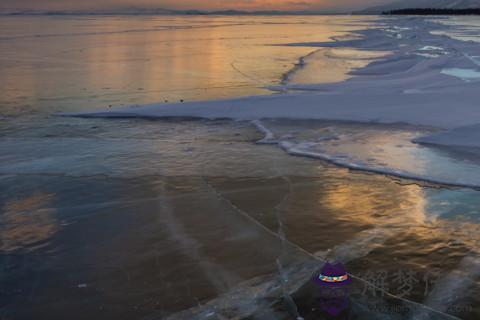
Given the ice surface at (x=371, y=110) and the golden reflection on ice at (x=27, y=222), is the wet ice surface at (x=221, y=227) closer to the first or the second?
the golden reflection on ice at (x=27, y=222)

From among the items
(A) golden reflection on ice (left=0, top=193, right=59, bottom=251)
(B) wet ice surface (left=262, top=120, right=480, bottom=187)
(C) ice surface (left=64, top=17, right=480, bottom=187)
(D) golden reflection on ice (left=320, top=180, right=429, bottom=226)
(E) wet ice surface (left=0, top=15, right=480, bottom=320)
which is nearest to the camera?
(E) wet ice surface (left=0, top=15, right=480, bottom=320)

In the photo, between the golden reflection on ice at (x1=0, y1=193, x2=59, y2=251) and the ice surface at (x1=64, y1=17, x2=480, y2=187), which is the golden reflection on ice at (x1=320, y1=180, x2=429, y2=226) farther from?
the golden reflection on ice at (x1=0, y1=193, x2=59, y2=251)

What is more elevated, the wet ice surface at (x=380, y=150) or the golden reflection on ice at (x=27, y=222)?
the wet ice surface at (x=380, y=150)

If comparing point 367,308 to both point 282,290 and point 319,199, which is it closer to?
point 282,290

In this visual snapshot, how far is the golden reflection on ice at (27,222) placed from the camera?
4.53m

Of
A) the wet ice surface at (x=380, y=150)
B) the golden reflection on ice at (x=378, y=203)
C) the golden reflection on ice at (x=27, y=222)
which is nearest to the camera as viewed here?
the golden reflection on ice at (x=27, y=222)

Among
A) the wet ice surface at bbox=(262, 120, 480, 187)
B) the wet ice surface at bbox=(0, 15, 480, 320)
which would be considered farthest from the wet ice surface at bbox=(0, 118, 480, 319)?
the wet ice surface at bbox=(262, 120, 480, 187)

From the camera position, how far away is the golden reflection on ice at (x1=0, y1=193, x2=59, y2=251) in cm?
453

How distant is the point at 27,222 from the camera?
196 inches

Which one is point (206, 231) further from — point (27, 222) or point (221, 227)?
point (27, 222)

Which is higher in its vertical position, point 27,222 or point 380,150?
point 380,150

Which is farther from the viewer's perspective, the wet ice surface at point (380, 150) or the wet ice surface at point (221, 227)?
the wet ice surface at point (380, 150)

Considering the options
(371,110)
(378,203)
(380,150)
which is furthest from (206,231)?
(371,110)

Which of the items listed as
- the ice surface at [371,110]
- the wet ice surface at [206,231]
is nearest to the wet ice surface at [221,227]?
the wet ice surface at [206,231]
